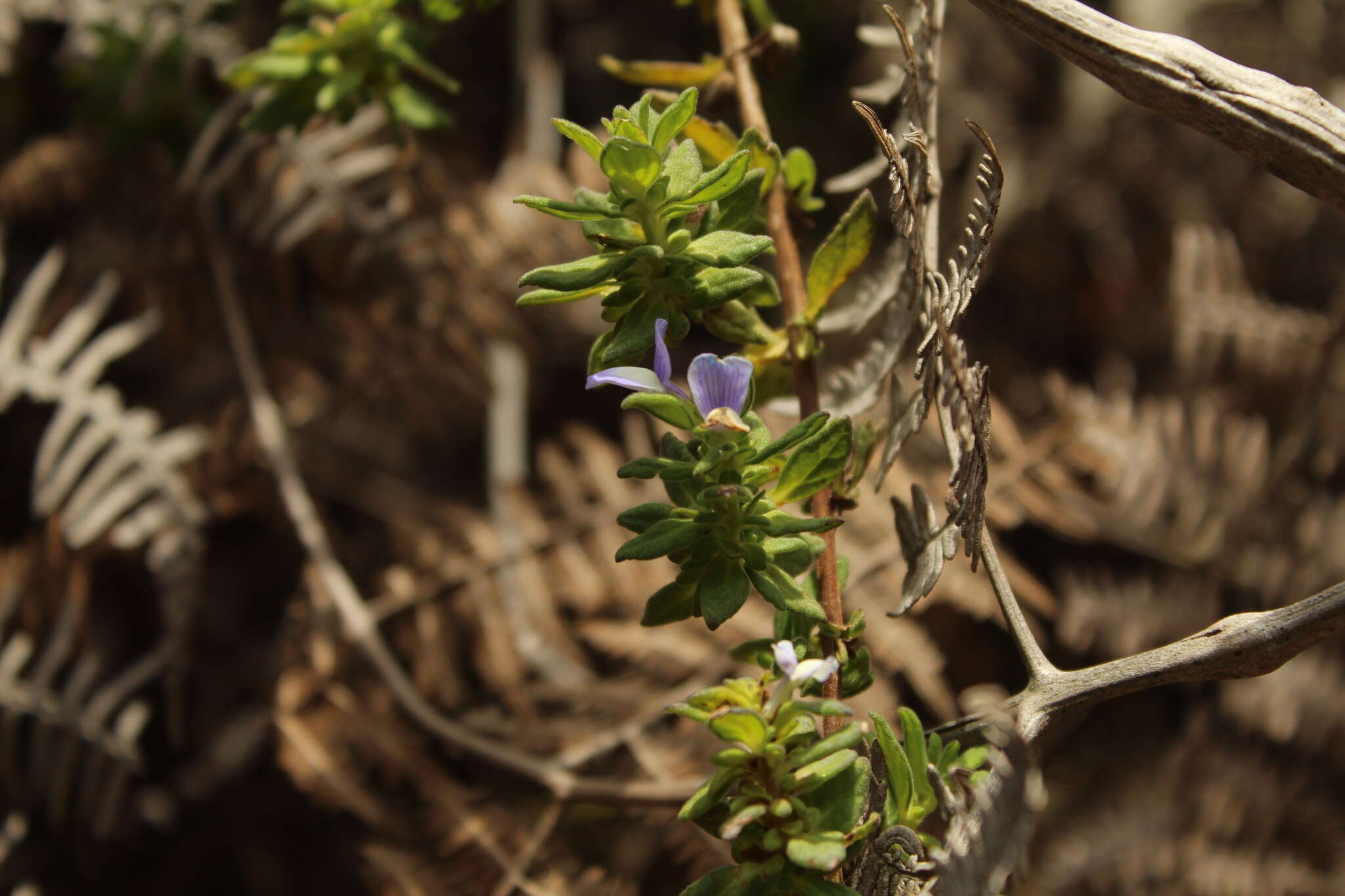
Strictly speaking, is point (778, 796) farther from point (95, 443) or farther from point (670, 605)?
point (95, 443)

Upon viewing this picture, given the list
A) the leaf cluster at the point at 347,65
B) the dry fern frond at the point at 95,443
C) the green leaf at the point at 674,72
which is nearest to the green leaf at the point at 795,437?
the green leaf at the point at 674,72

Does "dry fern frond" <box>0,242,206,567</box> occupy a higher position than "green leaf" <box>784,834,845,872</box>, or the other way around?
"green leaf" <box>784,834,845,872</box>

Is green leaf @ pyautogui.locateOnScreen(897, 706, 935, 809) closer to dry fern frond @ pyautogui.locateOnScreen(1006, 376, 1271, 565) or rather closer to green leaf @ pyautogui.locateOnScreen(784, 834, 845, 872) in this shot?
green leaf @ pyautogui.locateOnScreen(784, 834, 845, 872)

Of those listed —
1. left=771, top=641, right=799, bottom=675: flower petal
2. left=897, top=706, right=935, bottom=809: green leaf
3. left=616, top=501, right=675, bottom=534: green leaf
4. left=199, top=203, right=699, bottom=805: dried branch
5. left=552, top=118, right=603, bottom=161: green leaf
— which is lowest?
left=199, top=203, right=699, bottom=805: dried branch

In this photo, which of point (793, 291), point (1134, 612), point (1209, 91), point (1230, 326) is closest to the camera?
point (1209, 91)

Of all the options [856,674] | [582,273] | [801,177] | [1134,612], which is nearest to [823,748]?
[856,674]

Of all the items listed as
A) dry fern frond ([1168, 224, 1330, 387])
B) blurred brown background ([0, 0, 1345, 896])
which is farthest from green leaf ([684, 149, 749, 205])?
dry fern frond ([1168, 224, 1330, 387])

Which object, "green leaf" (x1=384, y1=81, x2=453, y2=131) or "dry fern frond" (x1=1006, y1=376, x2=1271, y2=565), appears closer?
"green leaf" (x1=384, y1=81, x2=453, y2=131)
